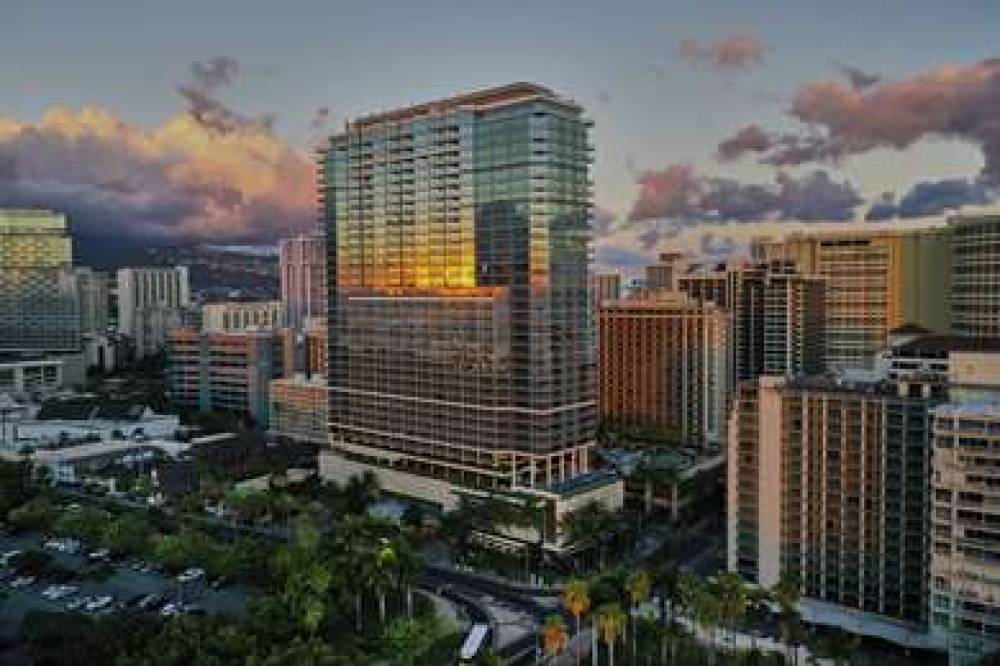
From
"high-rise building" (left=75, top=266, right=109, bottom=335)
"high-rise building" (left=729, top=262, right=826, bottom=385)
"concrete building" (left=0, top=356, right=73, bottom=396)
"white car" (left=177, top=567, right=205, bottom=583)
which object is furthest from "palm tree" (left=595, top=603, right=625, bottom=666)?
"high-rise building" (left=75, top=266, right=109, bottom=335)

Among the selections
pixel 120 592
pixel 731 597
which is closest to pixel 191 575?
pixel 120 592

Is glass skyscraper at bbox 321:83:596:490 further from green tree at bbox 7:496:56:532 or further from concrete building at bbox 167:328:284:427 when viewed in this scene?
concrete building at bbox 167:328:284:427

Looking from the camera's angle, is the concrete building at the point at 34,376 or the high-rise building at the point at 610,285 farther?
the high-rise building at the point at 610,285

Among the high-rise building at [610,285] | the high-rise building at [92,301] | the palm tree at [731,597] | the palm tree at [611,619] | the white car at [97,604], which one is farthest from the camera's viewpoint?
the high-rise building at [92,301]

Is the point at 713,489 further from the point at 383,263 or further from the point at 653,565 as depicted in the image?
the point at 383,263

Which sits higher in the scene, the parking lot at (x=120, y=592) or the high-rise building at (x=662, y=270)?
the high-rise building at (x=662, y=270)

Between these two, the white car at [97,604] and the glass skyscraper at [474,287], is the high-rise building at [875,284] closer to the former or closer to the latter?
the glass skyscraper at [474,287]

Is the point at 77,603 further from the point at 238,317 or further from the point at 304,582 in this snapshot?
the point at 238,317

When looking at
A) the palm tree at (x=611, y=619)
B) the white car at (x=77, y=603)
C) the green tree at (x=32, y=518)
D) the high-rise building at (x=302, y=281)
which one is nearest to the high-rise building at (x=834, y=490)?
the palm tree at (x=611, y=619)
